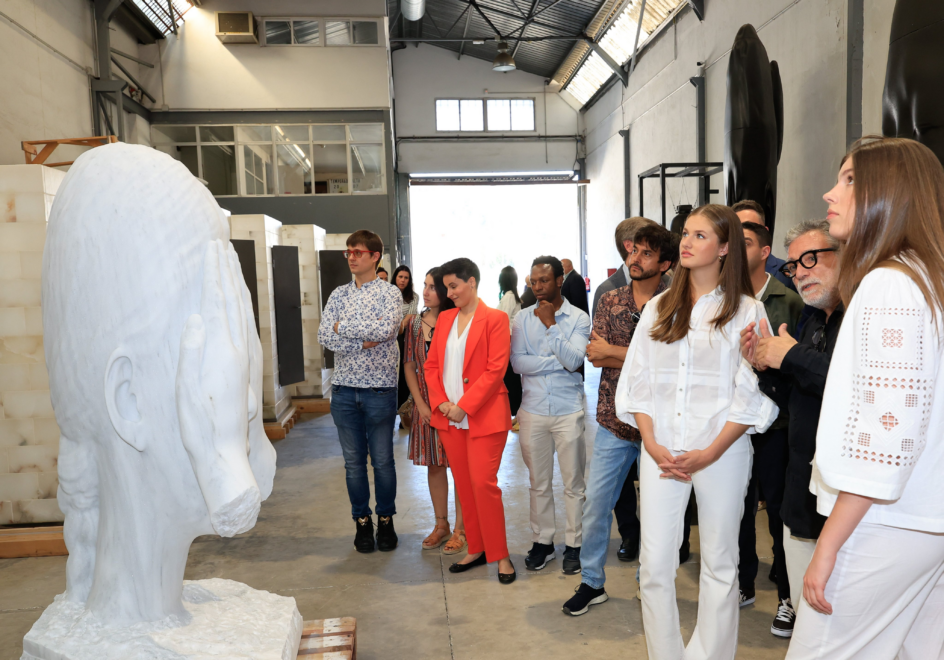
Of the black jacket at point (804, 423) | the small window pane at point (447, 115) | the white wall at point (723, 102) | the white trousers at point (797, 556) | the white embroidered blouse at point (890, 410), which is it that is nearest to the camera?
the white embroidered blouse at point (890, 410)

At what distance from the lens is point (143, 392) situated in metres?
1.61

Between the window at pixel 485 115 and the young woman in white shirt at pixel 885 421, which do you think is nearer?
the young woman in white shirt at pixel 885 421

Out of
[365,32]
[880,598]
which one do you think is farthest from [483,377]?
[365,32]

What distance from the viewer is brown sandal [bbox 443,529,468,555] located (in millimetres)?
3598

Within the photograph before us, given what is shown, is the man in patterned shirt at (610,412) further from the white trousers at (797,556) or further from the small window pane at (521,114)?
the small window pane at (521,114)

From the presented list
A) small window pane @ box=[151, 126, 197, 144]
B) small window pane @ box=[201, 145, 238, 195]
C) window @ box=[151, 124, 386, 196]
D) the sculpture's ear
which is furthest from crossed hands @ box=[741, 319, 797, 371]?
small window pane @ box=[151, 126, 197, 144]

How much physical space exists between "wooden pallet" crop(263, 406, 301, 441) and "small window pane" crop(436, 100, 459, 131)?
10246 mm

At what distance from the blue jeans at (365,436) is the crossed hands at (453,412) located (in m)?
0.53

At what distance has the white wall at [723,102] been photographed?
6.21 meters

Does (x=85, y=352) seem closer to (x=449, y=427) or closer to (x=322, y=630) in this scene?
(x=322, y=630)

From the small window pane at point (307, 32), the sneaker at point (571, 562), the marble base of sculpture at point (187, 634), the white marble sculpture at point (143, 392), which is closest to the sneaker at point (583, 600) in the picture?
the sneaker at point (571, 562)

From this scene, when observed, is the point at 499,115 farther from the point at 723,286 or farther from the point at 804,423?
the point at 804,423

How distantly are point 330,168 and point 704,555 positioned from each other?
12.7 metres

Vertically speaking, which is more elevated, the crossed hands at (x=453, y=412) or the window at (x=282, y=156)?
the window at (x=282, y=156)
